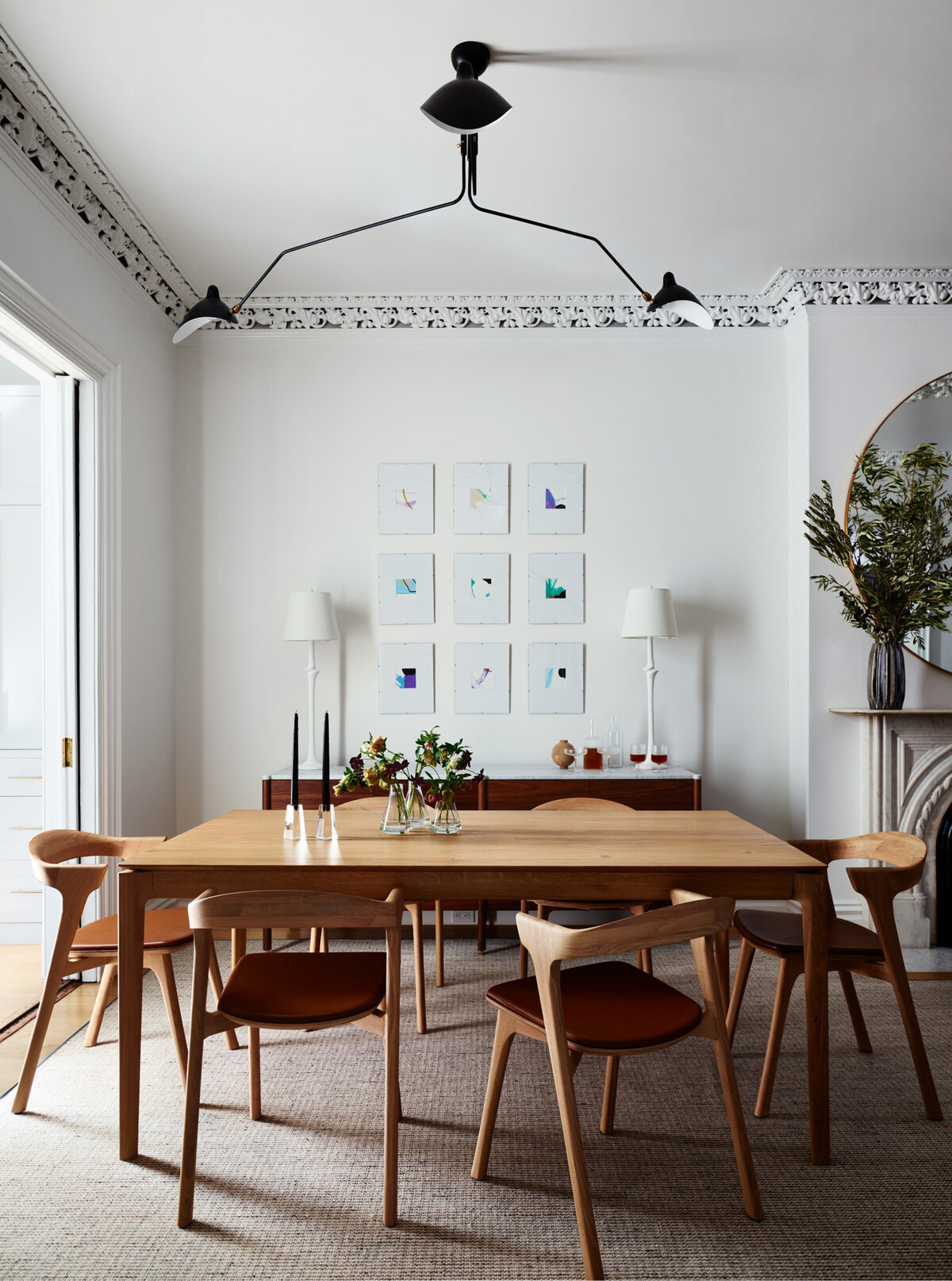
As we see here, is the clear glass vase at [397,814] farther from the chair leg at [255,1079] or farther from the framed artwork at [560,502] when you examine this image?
the framed artwork at [560,502]

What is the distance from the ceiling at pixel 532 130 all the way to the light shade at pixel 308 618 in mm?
1590

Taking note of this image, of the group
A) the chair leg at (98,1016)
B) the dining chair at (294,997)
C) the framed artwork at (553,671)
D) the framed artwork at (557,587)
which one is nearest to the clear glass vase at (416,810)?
the dining chair at (294,997)

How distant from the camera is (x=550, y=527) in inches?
172

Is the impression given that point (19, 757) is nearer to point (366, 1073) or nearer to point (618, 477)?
point (366, 1073)

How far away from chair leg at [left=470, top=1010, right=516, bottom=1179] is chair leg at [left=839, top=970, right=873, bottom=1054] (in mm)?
1295

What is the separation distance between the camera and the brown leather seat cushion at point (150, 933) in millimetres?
2471

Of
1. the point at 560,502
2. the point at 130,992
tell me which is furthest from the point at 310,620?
the point at 130,992

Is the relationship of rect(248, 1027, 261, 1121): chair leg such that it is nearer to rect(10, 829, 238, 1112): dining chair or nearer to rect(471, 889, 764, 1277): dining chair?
rect(10, 829, 238, 1112): dining chair

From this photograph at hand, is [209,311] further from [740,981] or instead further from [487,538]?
[740,981]

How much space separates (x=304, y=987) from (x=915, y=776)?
10.1ft

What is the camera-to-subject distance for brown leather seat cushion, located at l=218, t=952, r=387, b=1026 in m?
1.93

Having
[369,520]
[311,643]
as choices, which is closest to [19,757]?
[311,643]

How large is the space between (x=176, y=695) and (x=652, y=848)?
2.91 m

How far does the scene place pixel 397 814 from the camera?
101 inches
